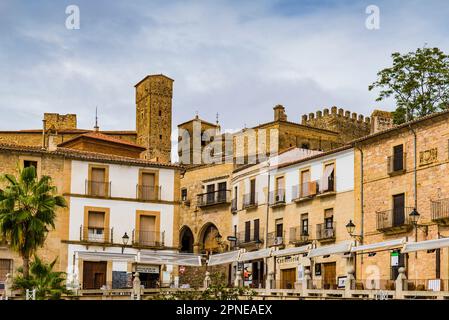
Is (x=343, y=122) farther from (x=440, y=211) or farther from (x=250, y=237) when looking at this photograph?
(x=440, y=211)

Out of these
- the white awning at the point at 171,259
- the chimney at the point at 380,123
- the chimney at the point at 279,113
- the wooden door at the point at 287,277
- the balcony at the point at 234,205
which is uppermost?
the chimney at the point at 279,113

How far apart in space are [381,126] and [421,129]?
654 centimetres

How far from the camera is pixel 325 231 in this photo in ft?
147

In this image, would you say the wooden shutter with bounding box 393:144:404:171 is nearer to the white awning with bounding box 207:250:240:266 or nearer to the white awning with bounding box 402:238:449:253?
the white awning with bounding box 207:250:240:266

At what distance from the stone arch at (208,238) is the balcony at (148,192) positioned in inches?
354

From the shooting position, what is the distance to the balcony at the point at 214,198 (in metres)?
57.2

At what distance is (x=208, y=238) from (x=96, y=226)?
43.0 ft

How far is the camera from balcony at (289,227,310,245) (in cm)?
4662

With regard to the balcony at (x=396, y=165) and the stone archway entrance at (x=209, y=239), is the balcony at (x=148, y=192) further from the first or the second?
the balcony at (x=396, y=165)

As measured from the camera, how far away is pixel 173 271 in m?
49.1

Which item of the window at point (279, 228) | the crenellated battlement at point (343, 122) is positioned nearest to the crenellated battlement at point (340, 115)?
the crenellated battlement at point (343, 122)
